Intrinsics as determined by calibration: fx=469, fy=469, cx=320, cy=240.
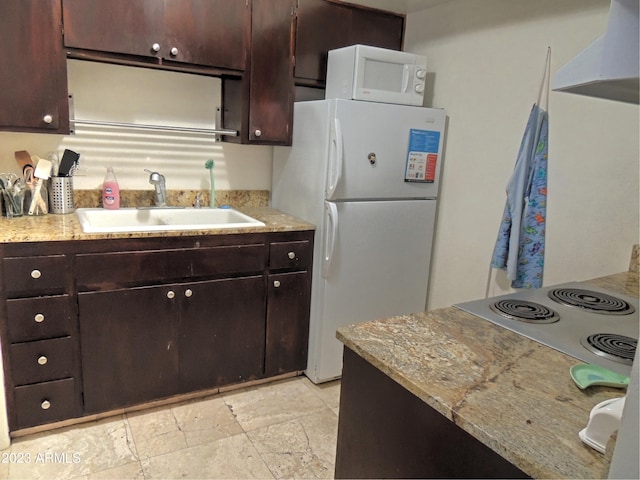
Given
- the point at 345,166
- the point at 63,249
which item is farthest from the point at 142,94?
the point at 345,166

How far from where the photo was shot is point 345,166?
2.41m

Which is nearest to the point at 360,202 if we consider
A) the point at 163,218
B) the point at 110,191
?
the point at 163,218

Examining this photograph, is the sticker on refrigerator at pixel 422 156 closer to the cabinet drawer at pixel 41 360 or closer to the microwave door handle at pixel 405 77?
the microwave door handle at pixel 405 77

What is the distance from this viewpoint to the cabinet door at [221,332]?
91.7 inches

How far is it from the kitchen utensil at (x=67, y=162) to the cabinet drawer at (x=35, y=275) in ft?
1.90

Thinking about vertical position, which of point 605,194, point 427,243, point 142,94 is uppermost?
point 142,94

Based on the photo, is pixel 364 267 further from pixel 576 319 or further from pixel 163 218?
pixel 576 319

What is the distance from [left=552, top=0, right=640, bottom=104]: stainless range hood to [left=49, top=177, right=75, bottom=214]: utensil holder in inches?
89.8

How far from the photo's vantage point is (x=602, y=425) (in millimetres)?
765

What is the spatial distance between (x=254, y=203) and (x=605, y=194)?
6.28 ft

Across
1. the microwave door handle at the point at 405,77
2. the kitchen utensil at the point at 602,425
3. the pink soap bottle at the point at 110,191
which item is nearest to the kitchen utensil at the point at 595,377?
the kitchen utensil at the point at 602,425

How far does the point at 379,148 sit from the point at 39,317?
1.79 metres

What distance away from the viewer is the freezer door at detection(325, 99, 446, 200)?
2371mm

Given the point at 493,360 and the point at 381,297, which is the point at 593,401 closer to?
the point at 493,360
